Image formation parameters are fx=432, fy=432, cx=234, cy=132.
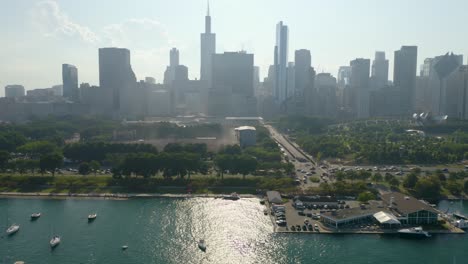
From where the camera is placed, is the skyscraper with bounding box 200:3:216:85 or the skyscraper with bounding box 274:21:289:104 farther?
the skyscraper with bounding box 200:3:216:85

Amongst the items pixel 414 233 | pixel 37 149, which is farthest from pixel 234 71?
pixel 414 233

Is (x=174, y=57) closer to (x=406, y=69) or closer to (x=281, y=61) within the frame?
(x=281, y=61)

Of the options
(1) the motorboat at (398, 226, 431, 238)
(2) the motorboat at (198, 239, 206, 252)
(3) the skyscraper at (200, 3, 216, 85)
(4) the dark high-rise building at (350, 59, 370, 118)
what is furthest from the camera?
(3) the skyscraper at (200, 3, 216, 85)

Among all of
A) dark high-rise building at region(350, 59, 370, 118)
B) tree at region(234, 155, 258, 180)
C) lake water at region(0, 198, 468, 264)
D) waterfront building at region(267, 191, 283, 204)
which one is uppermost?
dark high-rise building at region(350, 59, 370, 118)

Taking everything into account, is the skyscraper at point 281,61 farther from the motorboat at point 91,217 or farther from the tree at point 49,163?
the motorboat at point 91,217

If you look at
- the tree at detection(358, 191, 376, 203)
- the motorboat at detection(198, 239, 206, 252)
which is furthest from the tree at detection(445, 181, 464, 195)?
the motorboat at detection(198, 239, 206, 252)

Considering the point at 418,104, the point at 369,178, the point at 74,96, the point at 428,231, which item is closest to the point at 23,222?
the point at 428,231

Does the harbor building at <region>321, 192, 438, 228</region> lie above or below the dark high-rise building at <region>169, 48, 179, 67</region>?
below

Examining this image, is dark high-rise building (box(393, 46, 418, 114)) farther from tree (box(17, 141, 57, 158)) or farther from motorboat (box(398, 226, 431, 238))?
motorboat (box(398, 226, 431, 238))
